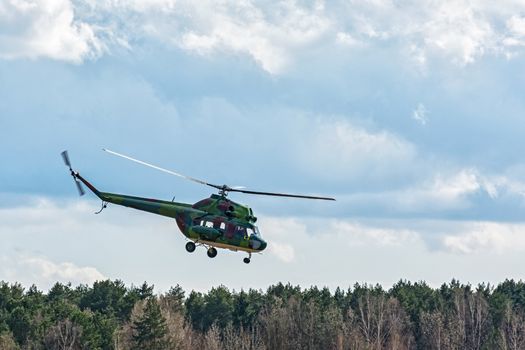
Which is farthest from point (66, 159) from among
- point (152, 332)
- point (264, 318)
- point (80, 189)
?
point (264, 318)

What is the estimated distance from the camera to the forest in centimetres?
13900

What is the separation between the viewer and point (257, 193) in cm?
7094

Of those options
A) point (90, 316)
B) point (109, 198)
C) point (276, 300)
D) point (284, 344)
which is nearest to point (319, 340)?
point (284, 344)

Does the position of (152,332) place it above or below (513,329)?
below

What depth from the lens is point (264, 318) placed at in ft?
526

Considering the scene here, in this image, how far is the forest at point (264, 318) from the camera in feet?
456

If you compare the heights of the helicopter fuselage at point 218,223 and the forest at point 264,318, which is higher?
the forest at point 264,318

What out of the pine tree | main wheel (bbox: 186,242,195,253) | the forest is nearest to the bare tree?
the forest

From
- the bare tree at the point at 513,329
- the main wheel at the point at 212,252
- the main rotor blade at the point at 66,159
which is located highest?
the bare tree at the point at 513,329

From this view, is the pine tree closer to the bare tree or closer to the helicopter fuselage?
the bare tree

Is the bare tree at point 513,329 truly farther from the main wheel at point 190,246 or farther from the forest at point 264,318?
the main wheel at point 190,246

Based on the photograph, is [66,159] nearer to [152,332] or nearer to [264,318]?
[152,332]

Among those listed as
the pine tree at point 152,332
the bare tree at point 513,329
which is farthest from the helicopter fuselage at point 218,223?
the bare tree at point 513,329

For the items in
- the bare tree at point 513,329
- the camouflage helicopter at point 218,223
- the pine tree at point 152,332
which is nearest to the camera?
the camouflage helicopter at point 218,223
